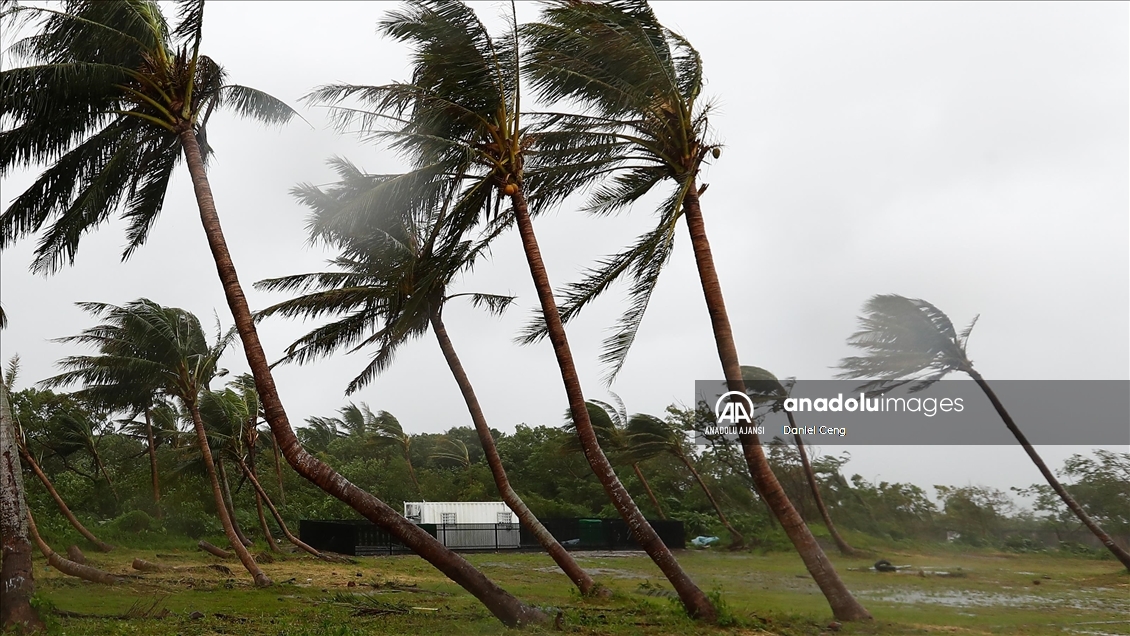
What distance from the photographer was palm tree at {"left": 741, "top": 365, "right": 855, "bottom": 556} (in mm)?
19078

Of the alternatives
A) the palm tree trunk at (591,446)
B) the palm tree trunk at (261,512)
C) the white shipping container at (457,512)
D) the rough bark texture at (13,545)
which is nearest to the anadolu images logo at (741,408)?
the palm tree trunk at (591,446)

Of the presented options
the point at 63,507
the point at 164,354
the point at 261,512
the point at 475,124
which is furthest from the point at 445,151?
the point at 63,507

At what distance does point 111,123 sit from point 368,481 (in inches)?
702

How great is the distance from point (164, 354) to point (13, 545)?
23.4 feet

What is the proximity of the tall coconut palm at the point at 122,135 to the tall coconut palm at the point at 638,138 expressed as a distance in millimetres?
3456

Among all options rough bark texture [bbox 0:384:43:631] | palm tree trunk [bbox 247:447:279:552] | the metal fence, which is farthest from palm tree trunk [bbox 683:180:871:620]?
the metal fence

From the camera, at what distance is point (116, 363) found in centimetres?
1590

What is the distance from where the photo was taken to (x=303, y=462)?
8414mm

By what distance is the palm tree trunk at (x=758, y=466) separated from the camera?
31.2 ft

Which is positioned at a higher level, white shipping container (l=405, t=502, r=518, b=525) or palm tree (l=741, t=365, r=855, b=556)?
palm tree (l=741, t=365, r=855, b=556)

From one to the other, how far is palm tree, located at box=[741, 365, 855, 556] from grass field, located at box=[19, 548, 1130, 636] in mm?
885

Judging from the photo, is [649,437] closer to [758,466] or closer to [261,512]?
[261,512]

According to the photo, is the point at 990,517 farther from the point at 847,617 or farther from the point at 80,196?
the point at 80,196

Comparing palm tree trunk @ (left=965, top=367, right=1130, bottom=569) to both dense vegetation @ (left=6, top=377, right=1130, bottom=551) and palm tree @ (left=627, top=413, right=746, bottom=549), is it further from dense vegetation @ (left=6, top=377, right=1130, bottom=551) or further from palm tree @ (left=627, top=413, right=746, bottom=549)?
palm tree @ (left=627, top=413, right=746, bottom=549)
